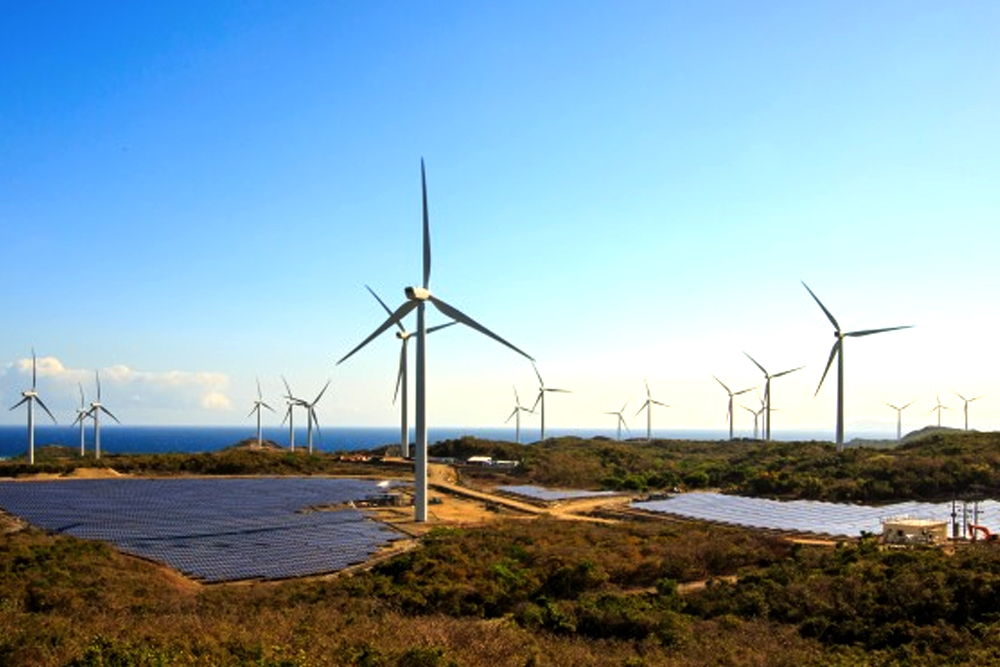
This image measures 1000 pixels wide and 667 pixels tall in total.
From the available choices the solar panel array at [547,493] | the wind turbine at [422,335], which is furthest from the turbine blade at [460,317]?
the solar panel array at [547,493]

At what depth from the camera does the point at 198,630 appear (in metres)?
20.2

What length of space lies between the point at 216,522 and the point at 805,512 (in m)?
37.5

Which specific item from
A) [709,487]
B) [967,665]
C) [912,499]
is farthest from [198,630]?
[709,487]

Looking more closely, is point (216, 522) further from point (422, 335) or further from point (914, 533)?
point (914, 533)

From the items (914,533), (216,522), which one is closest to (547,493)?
(216,522)

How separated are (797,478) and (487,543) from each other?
124 feet

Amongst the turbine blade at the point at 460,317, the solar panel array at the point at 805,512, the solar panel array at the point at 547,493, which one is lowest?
the solar panel array at the point at 547,493

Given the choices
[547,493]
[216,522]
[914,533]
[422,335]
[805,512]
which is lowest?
[547,493]

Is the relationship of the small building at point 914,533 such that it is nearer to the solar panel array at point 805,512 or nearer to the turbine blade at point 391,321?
the solar panel array at point 805,512

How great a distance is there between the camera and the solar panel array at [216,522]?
121ft

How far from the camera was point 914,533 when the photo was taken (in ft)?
132

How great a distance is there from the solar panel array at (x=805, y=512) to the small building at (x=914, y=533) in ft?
8.17

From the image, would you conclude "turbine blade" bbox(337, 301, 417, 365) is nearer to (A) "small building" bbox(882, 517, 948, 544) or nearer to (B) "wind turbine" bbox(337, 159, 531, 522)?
(B) "wind turbine" bbox(337, 159, 531, 522)

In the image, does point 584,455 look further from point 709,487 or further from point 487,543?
point 487,543
